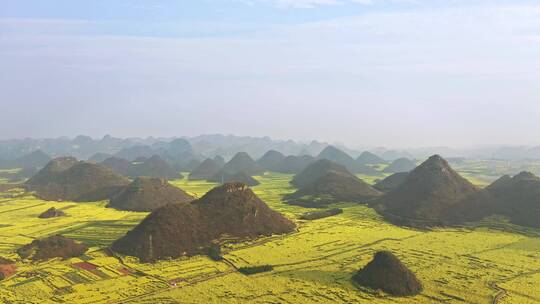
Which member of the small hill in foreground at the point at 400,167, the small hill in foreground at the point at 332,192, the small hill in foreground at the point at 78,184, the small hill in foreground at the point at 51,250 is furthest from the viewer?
the small hill in foreground at the point at 400,167

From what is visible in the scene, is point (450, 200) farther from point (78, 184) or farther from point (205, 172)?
point (205, 172)

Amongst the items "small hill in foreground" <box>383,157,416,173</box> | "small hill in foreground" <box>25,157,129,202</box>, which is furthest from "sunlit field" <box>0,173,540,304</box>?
"small hill in foreground" <box>383,157,416,173</box>

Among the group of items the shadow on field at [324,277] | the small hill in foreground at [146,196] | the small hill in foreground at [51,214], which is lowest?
the shadow on field at [324,277]

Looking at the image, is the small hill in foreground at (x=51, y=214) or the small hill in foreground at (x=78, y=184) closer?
the small hill in foreground at (x=51, y=214)

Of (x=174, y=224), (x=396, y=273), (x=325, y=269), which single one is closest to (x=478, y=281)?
(x=396, y=273)

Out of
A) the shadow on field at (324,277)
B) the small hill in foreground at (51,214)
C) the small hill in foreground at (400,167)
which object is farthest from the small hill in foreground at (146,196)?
the small hill in foreground at (400,167)

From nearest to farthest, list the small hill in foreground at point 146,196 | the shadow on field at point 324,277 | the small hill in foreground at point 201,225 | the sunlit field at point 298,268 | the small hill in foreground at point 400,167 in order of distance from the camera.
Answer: the sunlit field at point 298,268, the shadow on field at point 324,277, the small hill in foreground at point 201,225, the small hill in foreground at point 146,196, the small hill in foreground at point 400,167

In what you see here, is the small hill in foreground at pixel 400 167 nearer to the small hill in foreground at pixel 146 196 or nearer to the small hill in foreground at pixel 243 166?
the small hill in foreground at pixel 243 166

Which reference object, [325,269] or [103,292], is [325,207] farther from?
[103,292]
